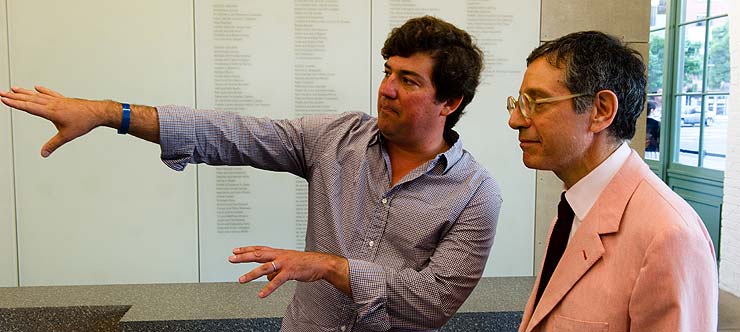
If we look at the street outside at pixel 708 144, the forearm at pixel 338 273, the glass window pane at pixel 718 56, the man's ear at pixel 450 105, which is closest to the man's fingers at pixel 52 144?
the forearm at pixel 338 273

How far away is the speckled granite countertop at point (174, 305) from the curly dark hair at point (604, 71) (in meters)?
1.56

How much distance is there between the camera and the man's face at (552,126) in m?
1.28

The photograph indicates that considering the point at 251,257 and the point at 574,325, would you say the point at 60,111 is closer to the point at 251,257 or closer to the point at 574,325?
the point at 251,257

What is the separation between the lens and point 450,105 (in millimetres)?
1817

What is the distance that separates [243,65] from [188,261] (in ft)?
3.17

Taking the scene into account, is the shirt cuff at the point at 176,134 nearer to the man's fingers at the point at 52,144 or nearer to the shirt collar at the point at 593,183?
the man's fingers at the point at 52,144

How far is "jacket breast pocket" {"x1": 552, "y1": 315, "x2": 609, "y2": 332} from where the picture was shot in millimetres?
1150

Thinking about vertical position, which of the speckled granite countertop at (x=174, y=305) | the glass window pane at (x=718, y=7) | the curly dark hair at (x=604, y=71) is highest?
the glass window pane at (x=718, y=7)

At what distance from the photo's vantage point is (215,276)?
10.4 feet

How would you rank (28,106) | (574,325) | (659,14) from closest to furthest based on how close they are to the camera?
(574,325)
(28,106)
(659,14)

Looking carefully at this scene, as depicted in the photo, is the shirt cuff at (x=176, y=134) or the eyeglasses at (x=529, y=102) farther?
the shirt cuff at (x=176, y=134)

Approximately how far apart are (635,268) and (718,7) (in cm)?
507

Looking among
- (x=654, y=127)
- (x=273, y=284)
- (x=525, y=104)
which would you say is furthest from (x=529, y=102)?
(x=654, y=127)

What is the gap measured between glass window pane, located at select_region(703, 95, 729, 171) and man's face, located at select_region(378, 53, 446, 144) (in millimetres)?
4396
